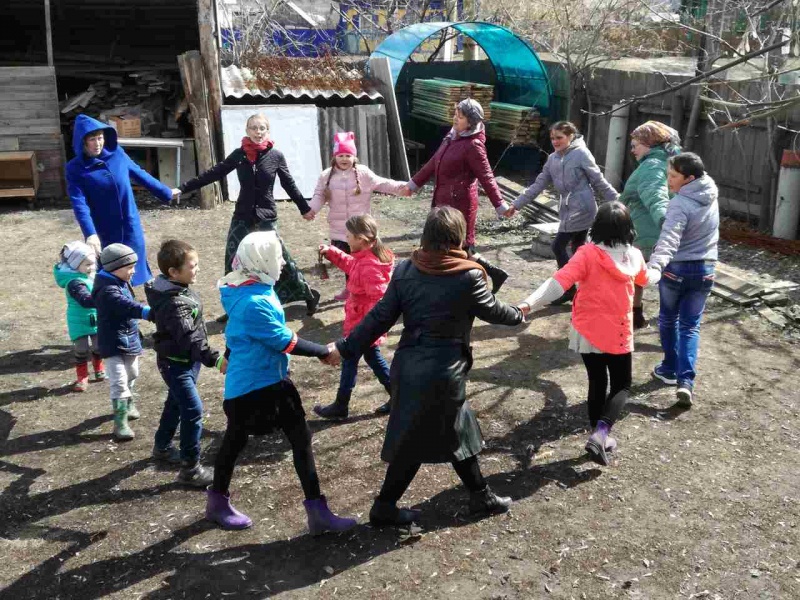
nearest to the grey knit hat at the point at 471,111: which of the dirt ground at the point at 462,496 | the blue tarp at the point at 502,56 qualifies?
the dirt ground at the point at 462,496

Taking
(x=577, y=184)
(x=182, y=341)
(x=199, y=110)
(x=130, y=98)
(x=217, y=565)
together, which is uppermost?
(x=130, y=98)

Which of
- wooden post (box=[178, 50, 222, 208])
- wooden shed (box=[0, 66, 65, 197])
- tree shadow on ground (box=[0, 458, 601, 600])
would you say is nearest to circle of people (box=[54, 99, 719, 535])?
tree shadow on ground (box=[0, 458, 601, 600])

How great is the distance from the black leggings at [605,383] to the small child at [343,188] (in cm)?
298

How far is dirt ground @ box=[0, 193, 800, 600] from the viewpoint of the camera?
374 centimetres

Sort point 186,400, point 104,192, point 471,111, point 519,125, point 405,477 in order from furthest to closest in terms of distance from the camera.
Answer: point 519,125
point 471,111
point 104,192
point 186,400
point 405,477

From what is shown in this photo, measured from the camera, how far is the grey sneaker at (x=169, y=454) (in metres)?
4.77

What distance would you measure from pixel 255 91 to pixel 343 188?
256 inches

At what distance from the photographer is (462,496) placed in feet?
14.5

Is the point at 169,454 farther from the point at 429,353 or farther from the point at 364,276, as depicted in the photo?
the point at 429,353

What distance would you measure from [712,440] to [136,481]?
3537 millimetres

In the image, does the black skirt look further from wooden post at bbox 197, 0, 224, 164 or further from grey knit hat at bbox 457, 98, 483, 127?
wooden post at bbox 197, 0, 224, 164

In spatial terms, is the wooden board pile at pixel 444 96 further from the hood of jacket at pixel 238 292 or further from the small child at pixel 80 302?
the hood of jacket at pixel 238 292

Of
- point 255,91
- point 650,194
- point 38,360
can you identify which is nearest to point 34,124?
point 255,91

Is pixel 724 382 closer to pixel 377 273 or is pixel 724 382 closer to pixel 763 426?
pixel 763 426
